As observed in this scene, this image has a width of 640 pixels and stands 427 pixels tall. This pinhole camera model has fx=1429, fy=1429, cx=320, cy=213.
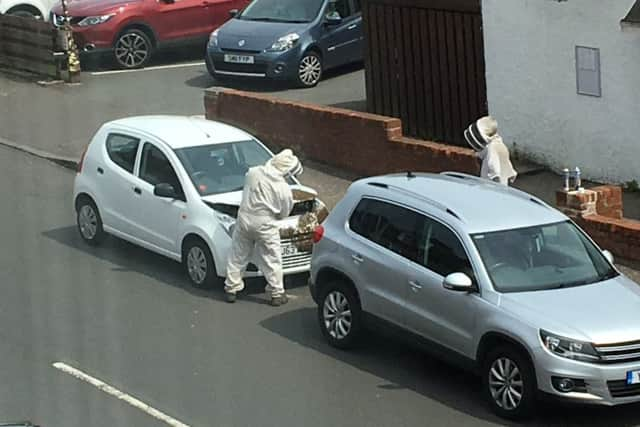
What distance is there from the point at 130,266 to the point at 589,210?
204 inches

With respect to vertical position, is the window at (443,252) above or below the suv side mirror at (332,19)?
below

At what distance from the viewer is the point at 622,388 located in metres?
11.1

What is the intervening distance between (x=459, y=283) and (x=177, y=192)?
4878 millimetres

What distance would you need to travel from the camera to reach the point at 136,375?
12805 millimetres

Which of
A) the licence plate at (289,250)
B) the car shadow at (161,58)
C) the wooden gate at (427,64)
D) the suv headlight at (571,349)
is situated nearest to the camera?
the suv headlight at (571,349)

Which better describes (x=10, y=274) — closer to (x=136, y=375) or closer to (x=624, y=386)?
(x=136, y=375)

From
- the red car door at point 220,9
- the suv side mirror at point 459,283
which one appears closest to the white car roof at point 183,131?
the suv side mirror at point 459,283

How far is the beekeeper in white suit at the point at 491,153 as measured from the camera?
14984mm

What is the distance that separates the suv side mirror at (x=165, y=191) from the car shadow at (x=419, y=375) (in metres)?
2.05

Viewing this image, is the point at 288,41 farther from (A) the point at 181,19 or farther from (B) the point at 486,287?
(B) the point at 486,287

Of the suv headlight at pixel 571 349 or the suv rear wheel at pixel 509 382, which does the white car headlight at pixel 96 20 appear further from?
the suv headlight at pixel 571 349

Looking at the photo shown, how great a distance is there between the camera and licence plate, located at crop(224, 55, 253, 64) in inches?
926

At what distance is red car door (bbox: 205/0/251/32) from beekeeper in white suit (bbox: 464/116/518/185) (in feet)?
40.2

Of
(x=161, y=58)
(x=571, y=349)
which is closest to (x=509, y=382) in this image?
(x=571, y=349)
